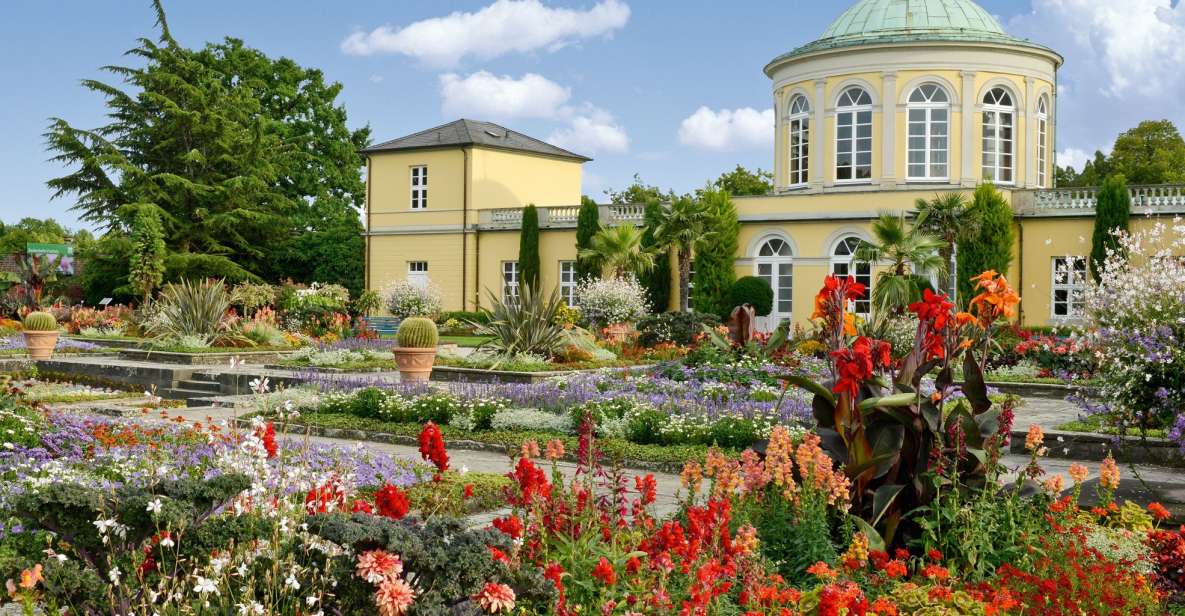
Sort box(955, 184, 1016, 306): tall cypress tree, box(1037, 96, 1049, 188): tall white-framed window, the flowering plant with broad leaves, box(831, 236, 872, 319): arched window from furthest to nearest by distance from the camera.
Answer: box(1037, 96, 1049, 188): tall white-framed window, box(831, 236, 872, 319): arched window, box(955, 184, 1016, 306): tall cypress tree, the flowering plant with broad leaves

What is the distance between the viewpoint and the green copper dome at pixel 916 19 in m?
32.2

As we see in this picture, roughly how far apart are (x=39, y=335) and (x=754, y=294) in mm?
17181

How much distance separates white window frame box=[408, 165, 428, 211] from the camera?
38.8 m

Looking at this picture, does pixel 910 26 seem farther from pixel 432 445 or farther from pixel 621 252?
pixel 432 445

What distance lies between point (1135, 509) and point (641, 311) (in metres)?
24.0

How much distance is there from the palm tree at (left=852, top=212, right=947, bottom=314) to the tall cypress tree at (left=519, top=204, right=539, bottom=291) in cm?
1144

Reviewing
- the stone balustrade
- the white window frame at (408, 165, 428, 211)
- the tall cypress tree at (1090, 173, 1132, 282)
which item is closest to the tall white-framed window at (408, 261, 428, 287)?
the white window frame at (408, 165, 428, 211)

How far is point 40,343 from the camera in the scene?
2114 cm

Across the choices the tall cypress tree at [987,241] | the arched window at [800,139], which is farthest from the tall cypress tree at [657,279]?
the tall cypress tree at [987,241]

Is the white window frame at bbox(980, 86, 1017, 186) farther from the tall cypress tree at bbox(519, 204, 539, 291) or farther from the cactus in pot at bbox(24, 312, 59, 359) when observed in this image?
the cactus in pot at bbox(24, 312, 59, 359)

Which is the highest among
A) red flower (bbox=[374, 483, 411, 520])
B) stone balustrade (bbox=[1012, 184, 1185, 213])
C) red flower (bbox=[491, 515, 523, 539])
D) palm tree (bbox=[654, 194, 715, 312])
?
stone balustrade (bbox=[1012, 184, 1185, 213])

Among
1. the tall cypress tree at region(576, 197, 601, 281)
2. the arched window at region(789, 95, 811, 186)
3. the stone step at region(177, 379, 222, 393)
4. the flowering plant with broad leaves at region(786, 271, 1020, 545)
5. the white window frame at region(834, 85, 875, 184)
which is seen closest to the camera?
the flowering plant with broad leaves at region(786, 271, 1020, 545)

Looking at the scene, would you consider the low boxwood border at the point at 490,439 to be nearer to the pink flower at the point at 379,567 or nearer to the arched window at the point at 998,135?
the pink flower at the point at 379,567

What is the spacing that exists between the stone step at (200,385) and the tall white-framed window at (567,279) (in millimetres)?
18697
